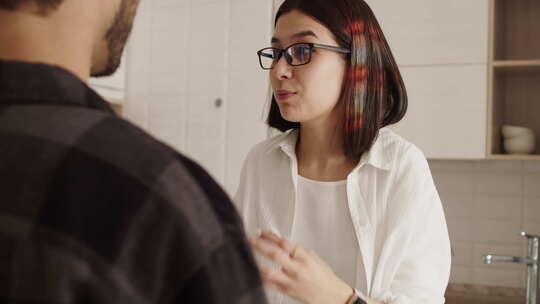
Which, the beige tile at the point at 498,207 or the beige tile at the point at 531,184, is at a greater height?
the beige tile at the point at 531,184

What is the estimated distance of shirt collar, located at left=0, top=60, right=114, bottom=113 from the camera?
404 mm

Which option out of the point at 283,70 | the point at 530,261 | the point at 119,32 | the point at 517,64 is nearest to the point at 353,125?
the point at 283,70

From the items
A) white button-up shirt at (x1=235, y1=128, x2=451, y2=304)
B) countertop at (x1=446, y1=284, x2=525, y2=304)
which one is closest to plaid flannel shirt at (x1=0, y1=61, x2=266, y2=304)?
white button-up shirt at (x1=235, y1=128, x2=451, y2=304)

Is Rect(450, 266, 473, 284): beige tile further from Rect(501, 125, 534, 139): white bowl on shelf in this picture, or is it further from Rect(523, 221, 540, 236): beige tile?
Rect(501, 125, 534, 139): white bowl on shelf

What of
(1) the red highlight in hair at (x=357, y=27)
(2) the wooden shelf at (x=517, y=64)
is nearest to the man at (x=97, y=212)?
(1) the red highlight in hair at (x=357, y=27)

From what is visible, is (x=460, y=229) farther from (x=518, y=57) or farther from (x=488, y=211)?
(x=518, y=57)

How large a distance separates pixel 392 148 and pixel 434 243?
205mm

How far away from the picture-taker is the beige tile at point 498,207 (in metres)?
2.26

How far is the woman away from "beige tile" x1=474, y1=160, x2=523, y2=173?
1.19 meters

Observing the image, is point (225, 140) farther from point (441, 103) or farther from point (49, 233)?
point (49, 233)

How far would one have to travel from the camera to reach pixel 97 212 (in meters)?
0.36

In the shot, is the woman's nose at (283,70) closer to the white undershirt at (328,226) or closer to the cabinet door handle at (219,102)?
the white undershirt at (328,226)

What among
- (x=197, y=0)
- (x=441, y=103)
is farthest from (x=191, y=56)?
(x=441, y=103)

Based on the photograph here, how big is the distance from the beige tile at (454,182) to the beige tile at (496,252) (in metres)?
0.22
